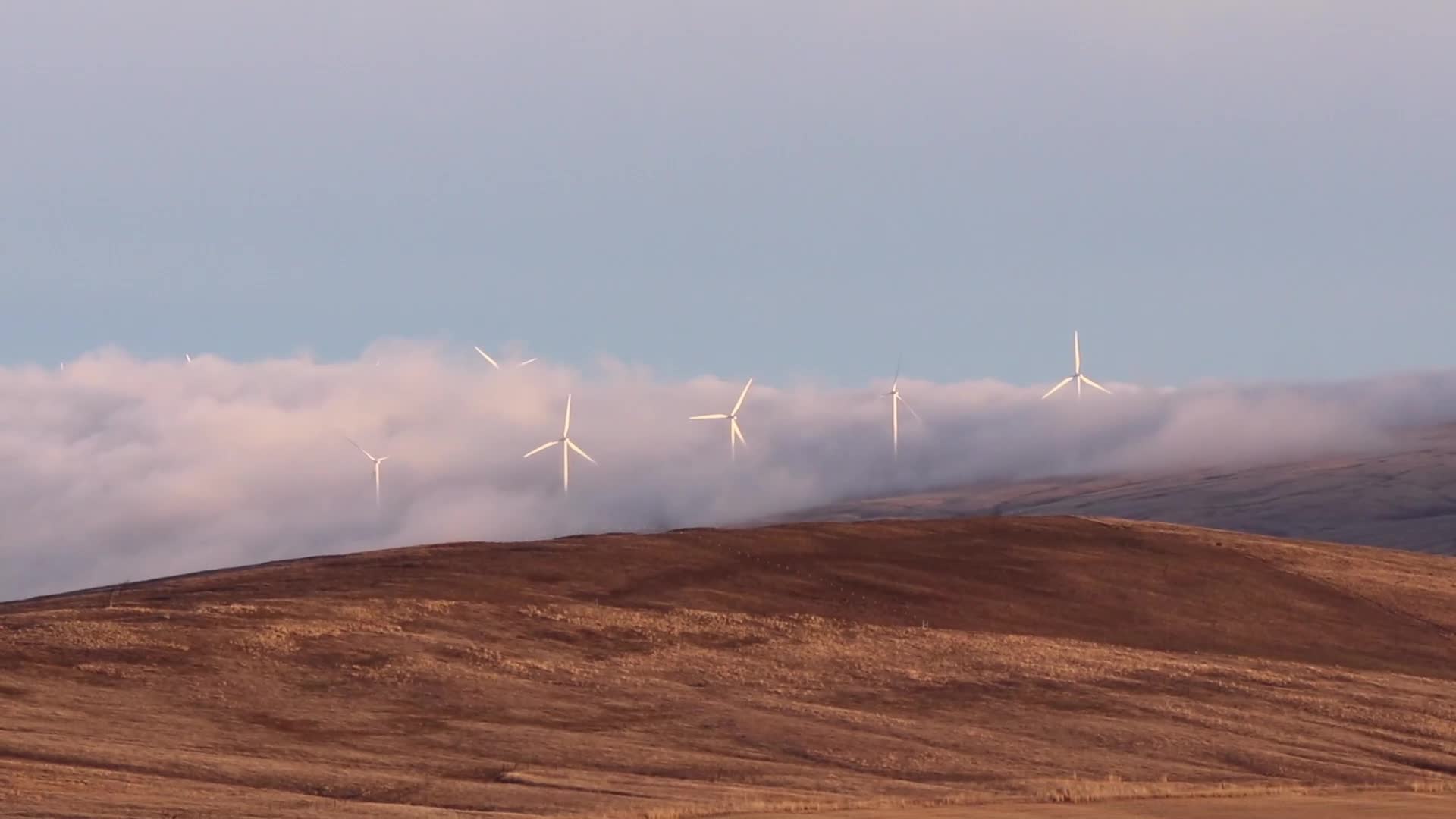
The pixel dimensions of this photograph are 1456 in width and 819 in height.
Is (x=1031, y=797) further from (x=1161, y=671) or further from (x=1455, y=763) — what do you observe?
(x=1161, y=671)

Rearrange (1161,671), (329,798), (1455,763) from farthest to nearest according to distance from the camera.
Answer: (1161,671)
(1455,763)
(329,798)

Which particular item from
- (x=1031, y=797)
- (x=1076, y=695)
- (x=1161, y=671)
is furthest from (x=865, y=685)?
(x=1031, y=797)

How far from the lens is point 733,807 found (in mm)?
45094

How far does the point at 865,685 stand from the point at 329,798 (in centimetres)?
2835

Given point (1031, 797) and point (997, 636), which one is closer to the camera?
point (1031, 797)

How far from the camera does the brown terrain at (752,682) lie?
4806cm

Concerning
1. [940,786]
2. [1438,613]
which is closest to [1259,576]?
[1438,613]

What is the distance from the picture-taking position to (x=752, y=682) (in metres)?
67.6

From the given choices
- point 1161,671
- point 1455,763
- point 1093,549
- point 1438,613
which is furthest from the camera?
point 1093,549

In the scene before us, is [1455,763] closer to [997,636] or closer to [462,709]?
[997,636]

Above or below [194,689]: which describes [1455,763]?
below

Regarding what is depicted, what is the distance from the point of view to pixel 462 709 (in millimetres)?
60562

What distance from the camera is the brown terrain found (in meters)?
48.1

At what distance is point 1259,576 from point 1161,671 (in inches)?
1023
